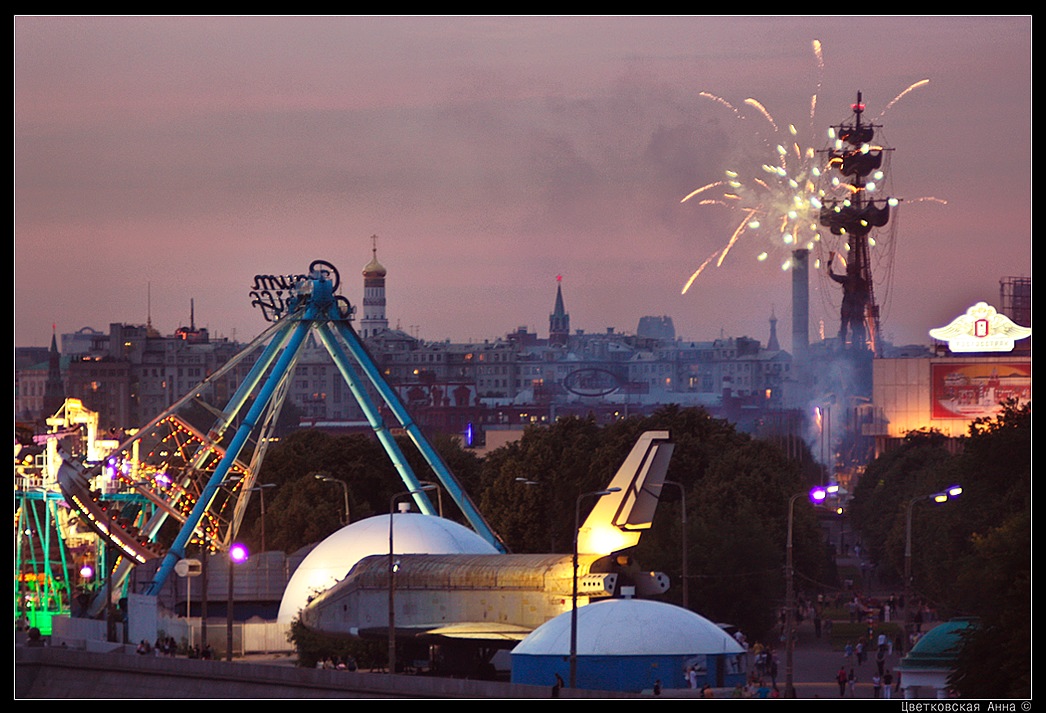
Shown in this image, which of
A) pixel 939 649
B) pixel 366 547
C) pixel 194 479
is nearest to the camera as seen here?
pixel 939 649

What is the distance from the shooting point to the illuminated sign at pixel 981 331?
18650cm

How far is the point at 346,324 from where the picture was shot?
336 feet

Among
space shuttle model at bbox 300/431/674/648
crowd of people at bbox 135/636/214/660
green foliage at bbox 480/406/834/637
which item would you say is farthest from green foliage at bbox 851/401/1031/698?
crowd of people at bbox 135/636/214/660

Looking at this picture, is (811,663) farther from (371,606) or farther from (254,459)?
(254,459)

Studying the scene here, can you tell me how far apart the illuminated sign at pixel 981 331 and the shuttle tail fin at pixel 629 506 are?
10652 cm

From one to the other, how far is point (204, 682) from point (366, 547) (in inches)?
974

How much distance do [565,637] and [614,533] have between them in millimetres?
12546

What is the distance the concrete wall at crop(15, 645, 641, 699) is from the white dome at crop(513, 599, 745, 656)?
6.25 metres

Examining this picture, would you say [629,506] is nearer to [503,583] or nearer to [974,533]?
[503,583]

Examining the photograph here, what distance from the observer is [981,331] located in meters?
187

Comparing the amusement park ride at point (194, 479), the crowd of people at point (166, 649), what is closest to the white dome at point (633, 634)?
the crowd of people at point (166, 649)

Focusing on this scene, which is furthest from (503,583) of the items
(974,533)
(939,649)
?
(939,649)

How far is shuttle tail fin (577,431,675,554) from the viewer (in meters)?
83.6
